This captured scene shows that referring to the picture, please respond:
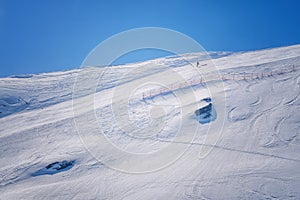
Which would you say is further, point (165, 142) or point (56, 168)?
point (165, 142)

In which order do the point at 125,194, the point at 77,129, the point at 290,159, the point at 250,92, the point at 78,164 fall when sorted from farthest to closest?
the point at 250,92
the point at 77,129
the point at 78,164
the point at 290,159
the point at 125,194

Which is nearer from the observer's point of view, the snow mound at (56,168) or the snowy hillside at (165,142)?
the snowy hillside at (165,142)

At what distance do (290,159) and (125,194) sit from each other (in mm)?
10028

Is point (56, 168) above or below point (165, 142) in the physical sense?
below

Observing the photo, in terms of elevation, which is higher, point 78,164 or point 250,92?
point 250,92

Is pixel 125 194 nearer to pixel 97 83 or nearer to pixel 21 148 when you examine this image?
pixel 21 148

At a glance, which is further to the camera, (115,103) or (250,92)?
(115,103)

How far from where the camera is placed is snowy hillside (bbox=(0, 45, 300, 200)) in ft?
56.1

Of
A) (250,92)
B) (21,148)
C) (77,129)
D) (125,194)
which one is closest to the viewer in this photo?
(125,194)

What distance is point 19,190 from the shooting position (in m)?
18.9

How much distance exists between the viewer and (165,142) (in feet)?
76.4

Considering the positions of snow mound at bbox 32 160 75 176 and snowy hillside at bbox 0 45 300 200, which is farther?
snow mound at bbox 32 160 75 176

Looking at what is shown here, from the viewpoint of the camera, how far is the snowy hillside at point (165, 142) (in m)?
17.1

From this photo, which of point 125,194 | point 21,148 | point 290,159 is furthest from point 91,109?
point 290,159
